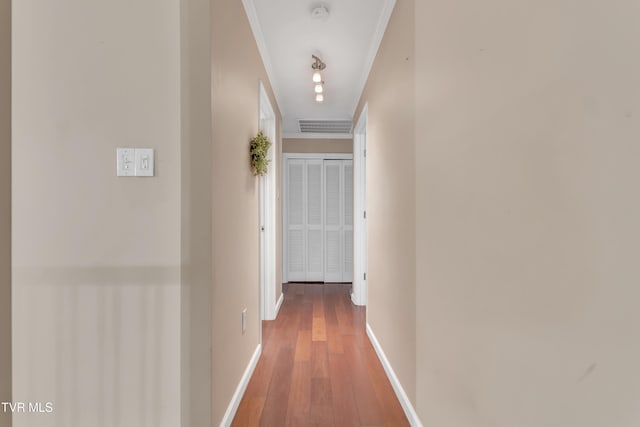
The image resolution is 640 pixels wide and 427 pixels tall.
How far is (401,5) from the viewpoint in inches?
69.1

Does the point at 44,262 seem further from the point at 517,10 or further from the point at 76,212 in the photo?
the point at 517,10

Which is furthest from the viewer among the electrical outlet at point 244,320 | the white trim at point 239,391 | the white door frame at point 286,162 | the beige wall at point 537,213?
the white door frame at point 286,162

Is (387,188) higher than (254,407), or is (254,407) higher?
(387,188)

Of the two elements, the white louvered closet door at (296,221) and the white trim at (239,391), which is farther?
the white louvered closet door at (296,221)

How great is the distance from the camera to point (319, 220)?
15.7 feet

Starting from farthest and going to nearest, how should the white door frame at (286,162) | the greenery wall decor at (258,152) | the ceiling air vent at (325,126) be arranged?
the white door frame at (286,162), the ceiling air vent at (325,126), the greenery wall decor at (258,152)

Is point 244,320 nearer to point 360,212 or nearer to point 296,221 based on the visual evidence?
point 360,212

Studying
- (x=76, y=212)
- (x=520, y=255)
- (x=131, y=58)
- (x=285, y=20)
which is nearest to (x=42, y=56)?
(x=131, y=58)

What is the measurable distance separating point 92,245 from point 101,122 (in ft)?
1.78

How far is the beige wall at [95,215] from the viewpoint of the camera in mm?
1299

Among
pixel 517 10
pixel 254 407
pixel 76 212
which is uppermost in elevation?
pixel 517 10

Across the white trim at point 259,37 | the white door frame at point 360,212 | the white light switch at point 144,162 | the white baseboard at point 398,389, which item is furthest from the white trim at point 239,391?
the white trim at point 259,37

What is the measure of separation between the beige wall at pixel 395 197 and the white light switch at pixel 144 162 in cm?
127

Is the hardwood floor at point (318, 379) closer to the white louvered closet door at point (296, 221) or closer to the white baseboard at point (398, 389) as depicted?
the white baseboard at point (398, 389)
